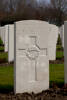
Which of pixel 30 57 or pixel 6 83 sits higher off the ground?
pixel 30 57

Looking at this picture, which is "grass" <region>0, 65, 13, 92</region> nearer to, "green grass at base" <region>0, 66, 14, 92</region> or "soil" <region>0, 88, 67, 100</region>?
"green grass at base" <region>0, 66, 14, 92</region>

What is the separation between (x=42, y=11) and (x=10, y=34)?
80.4 ft

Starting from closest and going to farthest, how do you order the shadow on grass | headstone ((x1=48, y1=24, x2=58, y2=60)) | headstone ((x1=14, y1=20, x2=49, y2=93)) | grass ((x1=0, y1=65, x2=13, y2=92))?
1. headstone ((x1=14, y1=20, x2=49, y2=93))
2. the shadow on grass
3. grass ((x1=0, y1=65, x2=13, y2=92))
4. headstone ((x1=48, y1=24, x2=58, y2=60))

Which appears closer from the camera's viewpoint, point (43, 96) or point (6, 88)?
point (43, 96)

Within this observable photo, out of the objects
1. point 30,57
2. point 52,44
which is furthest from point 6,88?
point 52,44

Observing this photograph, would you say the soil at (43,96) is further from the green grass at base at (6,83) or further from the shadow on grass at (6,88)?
the green grass at base at (6,83)

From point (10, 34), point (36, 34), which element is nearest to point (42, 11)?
point (10, 34)

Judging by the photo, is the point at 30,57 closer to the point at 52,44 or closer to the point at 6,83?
the point at 6,83

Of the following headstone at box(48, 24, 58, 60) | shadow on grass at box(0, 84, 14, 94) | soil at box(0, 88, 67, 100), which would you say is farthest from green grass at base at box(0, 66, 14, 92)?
headstone at box(48, 24, 58, 60)

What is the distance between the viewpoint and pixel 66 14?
33031 mm

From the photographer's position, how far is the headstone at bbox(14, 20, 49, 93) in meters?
4.94

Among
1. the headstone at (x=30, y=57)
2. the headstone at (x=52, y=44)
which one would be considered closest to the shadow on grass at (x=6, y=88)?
the headstone at (x=30, y=57)

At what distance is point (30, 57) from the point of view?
16.7 ft

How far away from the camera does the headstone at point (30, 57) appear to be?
494cm
